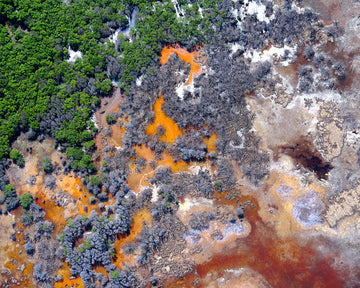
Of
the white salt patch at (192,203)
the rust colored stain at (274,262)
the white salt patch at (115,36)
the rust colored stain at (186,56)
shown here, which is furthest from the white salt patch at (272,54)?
the rust colored stain at (274,262)

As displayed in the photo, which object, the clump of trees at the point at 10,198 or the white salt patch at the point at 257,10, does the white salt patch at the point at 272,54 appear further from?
the clump of trees at the point at 10,198

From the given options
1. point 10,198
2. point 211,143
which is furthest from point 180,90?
point 10,198

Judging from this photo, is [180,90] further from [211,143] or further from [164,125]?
[211,143]

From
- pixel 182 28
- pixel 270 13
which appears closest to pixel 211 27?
pixel 182 28

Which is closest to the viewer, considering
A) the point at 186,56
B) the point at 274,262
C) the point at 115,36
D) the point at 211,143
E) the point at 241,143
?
the point at 274,262

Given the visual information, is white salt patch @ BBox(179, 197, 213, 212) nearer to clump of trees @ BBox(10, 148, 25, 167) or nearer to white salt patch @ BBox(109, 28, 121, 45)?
clump of trees @ BBox(10, 148, 25, 167)

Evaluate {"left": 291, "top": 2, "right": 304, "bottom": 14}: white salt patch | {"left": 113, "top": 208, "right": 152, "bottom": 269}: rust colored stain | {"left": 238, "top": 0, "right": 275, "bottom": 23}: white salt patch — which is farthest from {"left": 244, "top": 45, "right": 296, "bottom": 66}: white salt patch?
{"left": 113, "top": 208, "right": 152, "bottom": 269}: rust colored stain

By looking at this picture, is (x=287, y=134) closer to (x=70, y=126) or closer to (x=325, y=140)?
(x=325, y=140)
